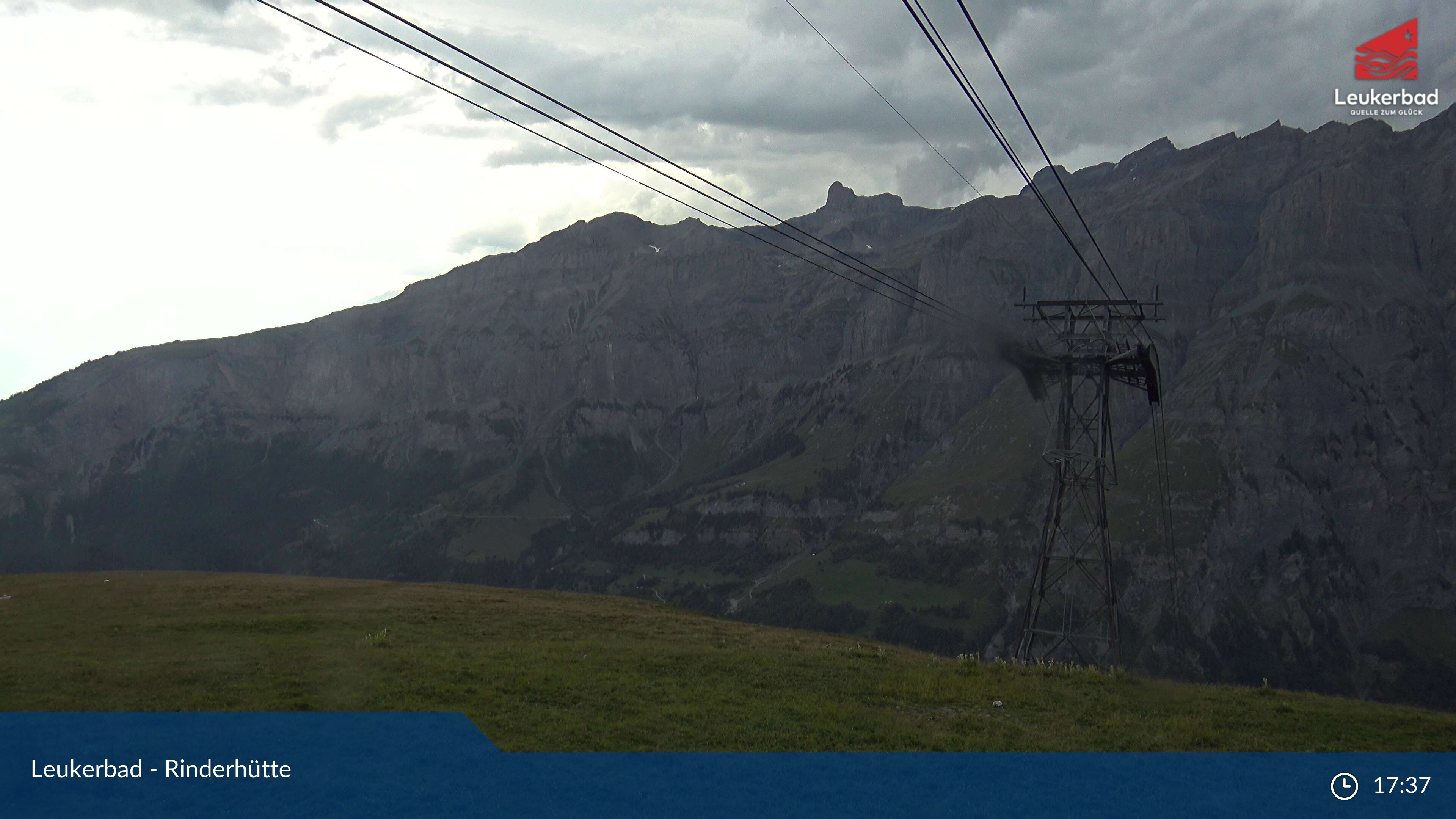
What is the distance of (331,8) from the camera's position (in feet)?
72.0

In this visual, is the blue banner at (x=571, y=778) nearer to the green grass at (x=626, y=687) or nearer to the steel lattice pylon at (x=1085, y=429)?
the green grass at (x=626, y=687)

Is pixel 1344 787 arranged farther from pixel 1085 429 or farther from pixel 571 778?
pixel 1085 429

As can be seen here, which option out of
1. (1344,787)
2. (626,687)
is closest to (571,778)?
(626,687)

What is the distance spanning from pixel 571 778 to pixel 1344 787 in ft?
57.3

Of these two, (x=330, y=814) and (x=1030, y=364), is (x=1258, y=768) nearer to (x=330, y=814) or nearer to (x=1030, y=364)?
(x=330, y=814)

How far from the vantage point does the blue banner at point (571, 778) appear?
65.2ft

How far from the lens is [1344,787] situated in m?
23.2

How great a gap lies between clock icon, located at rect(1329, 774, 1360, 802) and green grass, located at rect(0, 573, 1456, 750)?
2.12 meters

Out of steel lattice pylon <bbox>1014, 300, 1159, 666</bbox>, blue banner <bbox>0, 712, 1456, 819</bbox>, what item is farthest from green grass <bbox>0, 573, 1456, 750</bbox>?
steel lattice pylon <bbox>1014, 300, 1159, 666</bbox>

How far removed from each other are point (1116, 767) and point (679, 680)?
41.6 feet

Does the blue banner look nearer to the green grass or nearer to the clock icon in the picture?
the clock icon

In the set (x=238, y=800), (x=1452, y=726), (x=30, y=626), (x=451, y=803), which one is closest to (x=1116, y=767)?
(x=1452, y=726)

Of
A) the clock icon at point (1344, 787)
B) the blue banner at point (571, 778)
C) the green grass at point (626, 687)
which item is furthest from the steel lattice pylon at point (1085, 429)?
the blue banner at point (571, 778)

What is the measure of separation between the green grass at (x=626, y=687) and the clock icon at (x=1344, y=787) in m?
2.12
